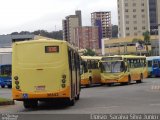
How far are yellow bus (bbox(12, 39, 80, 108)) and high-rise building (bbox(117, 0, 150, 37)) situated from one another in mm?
163968

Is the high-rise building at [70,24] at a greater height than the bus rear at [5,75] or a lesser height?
greater

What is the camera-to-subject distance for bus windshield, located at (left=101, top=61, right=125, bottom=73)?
47.0m

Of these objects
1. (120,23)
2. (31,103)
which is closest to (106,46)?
(120,23)

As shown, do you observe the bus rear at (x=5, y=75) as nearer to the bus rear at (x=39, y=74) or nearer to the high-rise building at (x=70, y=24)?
the bus rear at (x=39, y=74)

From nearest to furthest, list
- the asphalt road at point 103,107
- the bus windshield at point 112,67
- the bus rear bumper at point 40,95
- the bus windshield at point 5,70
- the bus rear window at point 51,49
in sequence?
the asphalt road at point 103,107 → the bus rear bumper at point 40,95 → the bus rear window at point 51,49 → the bus windshield at point 112,67 → the bus windshield at point 5,70

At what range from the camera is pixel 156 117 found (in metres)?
16.1

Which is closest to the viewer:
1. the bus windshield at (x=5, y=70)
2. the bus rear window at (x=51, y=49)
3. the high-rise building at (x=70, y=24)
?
the bus rear window at (x=51, y=49)

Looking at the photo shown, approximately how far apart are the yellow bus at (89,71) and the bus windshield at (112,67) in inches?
53.3

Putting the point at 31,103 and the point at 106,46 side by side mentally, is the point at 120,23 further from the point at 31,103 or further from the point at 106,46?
the point at 31,103

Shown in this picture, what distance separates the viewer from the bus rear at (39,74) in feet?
74.6

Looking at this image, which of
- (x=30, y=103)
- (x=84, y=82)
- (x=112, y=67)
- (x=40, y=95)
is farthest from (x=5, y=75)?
(x=40, y=95)

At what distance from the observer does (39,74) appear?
22.9 meters

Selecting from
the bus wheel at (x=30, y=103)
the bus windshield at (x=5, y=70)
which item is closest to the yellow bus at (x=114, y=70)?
the bus windshield at (x=5, y=70)

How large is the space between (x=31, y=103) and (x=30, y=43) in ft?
9.44
